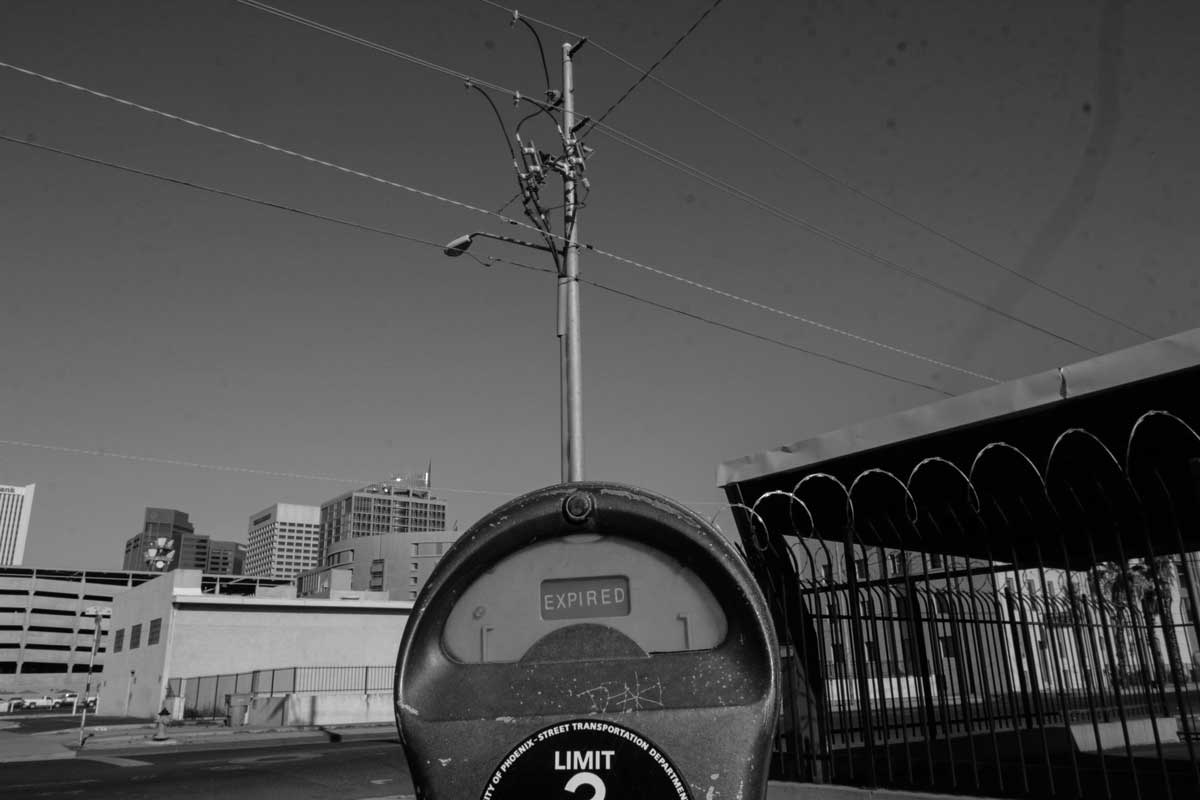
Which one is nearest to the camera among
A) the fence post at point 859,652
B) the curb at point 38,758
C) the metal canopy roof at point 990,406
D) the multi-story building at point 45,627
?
the metal canopy roof at point 990,406

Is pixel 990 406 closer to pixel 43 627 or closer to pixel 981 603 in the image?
pixel 981 603

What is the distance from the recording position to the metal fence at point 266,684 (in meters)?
31.7

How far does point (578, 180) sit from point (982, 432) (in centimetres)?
716

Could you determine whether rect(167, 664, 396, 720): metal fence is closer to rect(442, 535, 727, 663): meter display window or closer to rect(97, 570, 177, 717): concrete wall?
rect(97, 570, 177, 717): concrete wall

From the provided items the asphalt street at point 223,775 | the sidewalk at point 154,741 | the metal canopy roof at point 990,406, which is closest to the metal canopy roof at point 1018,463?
the metal canopy roof at point 990,406

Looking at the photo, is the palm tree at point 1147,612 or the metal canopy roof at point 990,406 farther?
the metal canopy roof at point 990,406

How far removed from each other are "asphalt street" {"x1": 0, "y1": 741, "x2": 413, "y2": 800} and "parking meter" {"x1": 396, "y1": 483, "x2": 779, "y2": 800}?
8558 mm

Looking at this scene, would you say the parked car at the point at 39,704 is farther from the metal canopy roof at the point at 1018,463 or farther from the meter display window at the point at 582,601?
the meter display window at the point at 582,601

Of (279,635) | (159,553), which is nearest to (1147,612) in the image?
(279,635)

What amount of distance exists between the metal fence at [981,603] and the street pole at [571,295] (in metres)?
2.48

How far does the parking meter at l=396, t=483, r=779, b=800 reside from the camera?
1.52 m

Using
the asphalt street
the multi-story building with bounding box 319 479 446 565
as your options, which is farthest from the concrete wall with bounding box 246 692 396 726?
the multi-story building with bounding box 319 479 446 565

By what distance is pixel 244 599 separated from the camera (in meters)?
35.8

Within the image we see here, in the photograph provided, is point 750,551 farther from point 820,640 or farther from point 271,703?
point 271,703
